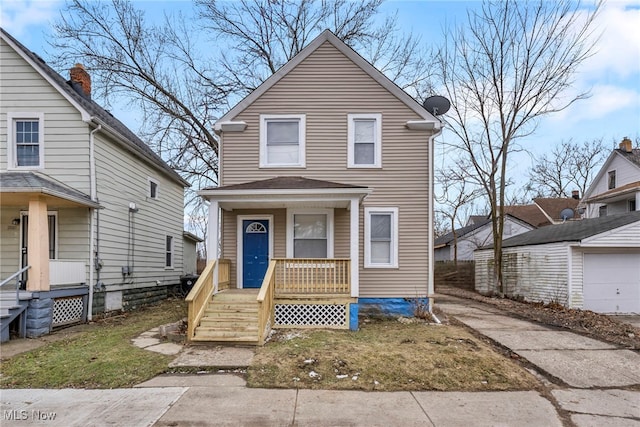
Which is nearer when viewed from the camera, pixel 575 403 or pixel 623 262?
pixel 575 403

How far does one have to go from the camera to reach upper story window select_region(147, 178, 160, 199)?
14.4 m

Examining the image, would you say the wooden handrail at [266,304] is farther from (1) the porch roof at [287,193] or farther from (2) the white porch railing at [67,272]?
(2) the white porch railing at [67,272]

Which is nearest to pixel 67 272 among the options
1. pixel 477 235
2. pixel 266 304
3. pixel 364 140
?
pixel 266 304

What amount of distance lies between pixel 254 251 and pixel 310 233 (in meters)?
1.63

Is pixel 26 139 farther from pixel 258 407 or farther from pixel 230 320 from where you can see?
pixel 258 407

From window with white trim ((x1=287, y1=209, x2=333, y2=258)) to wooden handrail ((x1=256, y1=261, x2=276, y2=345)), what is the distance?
1.70 metres

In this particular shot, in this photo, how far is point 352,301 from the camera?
8.90m

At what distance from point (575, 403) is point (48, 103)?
1303cm

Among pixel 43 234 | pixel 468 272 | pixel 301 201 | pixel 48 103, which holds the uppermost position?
pixel 48 103

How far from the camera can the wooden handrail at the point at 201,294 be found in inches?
303

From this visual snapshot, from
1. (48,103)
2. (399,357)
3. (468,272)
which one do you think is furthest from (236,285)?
(468,272)

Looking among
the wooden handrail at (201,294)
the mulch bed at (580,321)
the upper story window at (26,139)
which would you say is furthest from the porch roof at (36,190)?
the mulch bed at (580,321)

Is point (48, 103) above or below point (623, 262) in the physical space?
above

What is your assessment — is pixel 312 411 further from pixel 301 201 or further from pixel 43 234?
pixel 43 234
